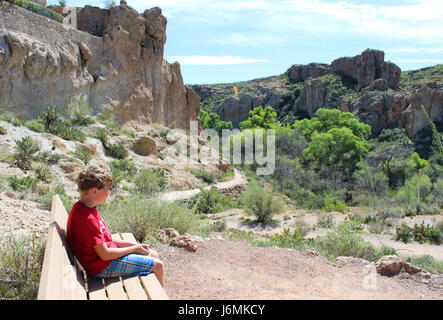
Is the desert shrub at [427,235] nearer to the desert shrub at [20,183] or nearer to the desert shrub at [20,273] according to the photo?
the desert shrub at [20,273]

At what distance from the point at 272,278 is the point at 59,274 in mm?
2467

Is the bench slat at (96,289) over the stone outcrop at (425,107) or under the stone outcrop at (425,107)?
under

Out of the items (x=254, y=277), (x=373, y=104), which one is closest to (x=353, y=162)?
(x=373, y=104)

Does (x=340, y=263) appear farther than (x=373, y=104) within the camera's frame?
No

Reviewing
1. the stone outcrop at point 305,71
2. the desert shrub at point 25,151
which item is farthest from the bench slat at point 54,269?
the stone outcrop at point 305,71

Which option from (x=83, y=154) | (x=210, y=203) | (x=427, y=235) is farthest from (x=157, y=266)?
(x=210, y=203)

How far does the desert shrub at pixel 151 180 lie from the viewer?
13.5 m

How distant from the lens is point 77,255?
313cm

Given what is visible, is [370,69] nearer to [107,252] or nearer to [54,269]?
[107,252]

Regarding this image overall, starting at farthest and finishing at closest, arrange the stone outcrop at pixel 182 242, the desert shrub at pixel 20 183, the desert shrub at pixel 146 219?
the desert shrub at pixel 20 183, the desert shrub at pixel 146 219, the stone outcrop at pixel 182 242

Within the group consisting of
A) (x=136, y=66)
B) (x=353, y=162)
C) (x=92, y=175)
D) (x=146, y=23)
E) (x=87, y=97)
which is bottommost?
(x=353, y=162)

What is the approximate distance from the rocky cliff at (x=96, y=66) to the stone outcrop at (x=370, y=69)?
41.1m
